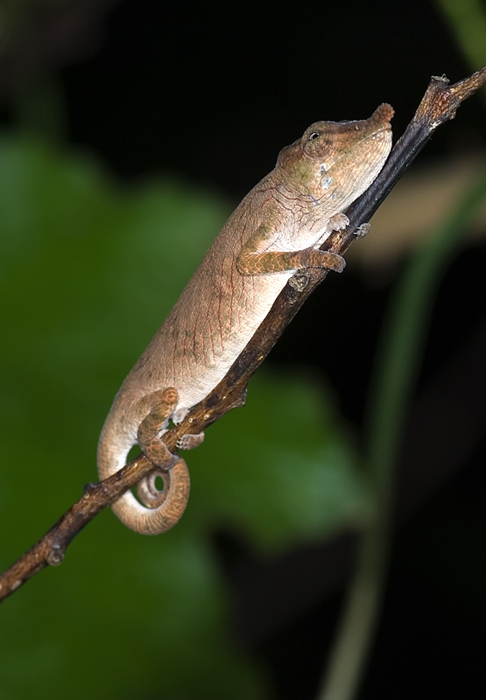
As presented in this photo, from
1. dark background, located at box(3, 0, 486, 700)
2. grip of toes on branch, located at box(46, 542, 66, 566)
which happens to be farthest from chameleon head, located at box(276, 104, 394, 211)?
dark background, located at box(3, 0, 486, 700)

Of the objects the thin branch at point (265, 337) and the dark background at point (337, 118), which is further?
the dark background at point (337, 118)

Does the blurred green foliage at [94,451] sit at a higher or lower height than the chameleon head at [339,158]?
lower

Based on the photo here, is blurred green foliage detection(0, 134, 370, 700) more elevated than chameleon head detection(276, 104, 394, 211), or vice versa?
chameleon head detection(276, 104, 394, 211)

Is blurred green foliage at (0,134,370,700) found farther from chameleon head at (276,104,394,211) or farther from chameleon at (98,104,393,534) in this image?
chameleon head at (276,104,394,211)

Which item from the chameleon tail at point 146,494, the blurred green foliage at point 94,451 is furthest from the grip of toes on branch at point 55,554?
the blurred green foliage at point 94,451

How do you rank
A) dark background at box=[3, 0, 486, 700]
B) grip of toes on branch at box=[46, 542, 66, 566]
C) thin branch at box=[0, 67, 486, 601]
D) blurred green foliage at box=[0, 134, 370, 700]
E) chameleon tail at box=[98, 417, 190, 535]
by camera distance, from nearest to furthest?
1. thin branch at box=[0, 67, 486, 601]
2. grip of toes on branch at box=[46, 542, 66, 566]
3. chameleon tail at box=[98, 417, 190, 535]
4. blurred green foliage at box=[0, 134, 370, 700]
5. dark background at box=[3, 0, 486, 700]

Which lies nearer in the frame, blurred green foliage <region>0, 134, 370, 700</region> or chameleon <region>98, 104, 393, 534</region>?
chameleon <region>98, 104, 393, 534</region>

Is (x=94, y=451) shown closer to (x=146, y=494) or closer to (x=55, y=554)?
(x=146, y=494)

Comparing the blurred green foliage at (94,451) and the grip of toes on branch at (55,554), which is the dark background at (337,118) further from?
the grip of toes on branch at (55,554)

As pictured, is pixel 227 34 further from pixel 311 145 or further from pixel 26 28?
pixel 311 145
